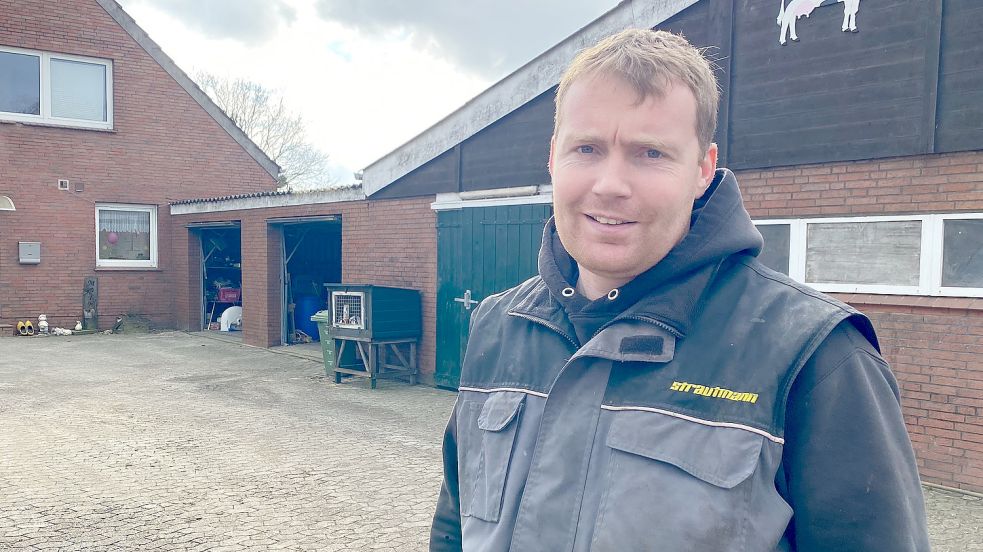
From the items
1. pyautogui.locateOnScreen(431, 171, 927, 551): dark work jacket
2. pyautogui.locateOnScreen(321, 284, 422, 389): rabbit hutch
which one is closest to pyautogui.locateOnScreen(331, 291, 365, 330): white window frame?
pyautogui.locateOnScreen(321, 284, 422, 389): rabbit hutch

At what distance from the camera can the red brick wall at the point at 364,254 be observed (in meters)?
9.66

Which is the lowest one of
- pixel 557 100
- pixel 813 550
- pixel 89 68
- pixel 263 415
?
pixel 263 415

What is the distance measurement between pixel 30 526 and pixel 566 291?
183 inches

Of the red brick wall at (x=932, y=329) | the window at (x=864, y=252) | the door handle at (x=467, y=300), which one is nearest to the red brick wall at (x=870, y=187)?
the red brick wall at (x=932, y=329)

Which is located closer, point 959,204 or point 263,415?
point 959,204

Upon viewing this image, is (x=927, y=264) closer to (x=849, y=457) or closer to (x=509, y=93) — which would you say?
(x=509, y=93)

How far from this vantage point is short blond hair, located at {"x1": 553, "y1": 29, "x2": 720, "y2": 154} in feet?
4.64

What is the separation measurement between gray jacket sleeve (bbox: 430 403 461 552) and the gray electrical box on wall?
616 inches

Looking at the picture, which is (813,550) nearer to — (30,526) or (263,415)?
(30,526)

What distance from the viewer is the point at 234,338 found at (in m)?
14.4

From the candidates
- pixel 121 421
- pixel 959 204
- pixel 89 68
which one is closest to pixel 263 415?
pixel 121 421

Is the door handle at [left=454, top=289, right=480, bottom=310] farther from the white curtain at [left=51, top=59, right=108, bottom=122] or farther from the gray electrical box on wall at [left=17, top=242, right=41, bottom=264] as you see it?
the white curtain at [left=51, top=59, right=108, bottom=122]

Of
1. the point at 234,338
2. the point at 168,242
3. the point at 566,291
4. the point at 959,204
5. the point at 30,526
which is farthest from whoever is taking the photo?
the point at 168,242

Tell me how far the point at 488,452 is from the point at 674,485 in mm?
472
